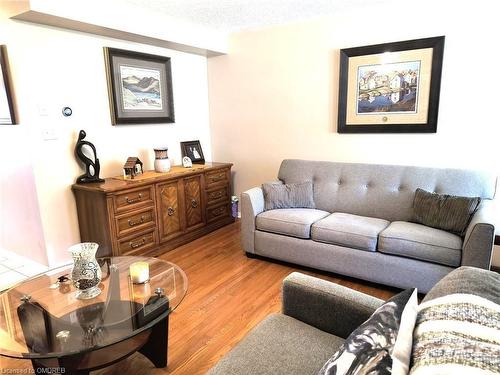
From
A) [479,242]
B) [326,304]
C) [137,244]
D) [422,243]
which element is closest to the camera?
[326,304]

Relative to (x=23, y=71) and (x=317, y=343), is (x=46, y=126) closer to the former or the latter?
(x=23, y=71)

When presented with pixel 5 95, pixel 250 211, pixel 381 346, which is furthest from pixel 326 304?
pixel 5 95

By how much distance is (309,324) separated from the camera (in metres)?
1.41

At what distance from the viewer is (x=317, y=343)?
1.26 metres

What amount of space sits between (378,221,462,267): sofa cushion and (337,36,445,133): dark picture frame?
3.59 ft

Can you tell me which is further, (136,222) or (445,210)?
(136,222)

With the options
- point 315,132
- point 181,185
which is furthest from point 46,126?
point 315,132

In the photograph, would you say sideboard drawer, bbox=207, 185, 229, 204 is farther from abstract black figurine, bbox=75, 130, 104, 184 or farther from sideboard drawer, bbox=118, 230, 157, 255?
abstract black figurine, bbox=75, 130, 104, 184

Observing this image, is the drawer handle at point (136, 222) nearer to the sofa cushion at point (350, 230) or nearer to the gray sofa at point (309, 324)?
the sofa cushion at point (350, 230)

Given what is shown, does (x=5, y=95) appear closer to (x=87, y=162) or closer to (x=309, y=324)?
(x=87, y=162)

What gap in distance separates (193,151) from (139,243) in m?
1.38

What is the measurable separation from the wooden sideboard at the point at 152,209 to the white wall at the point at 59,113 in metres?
0.17

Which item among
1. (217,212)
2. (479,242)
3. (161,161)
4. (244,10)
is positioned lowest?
(217,212)

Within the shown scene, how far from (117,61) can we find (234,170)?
72.4 inches
